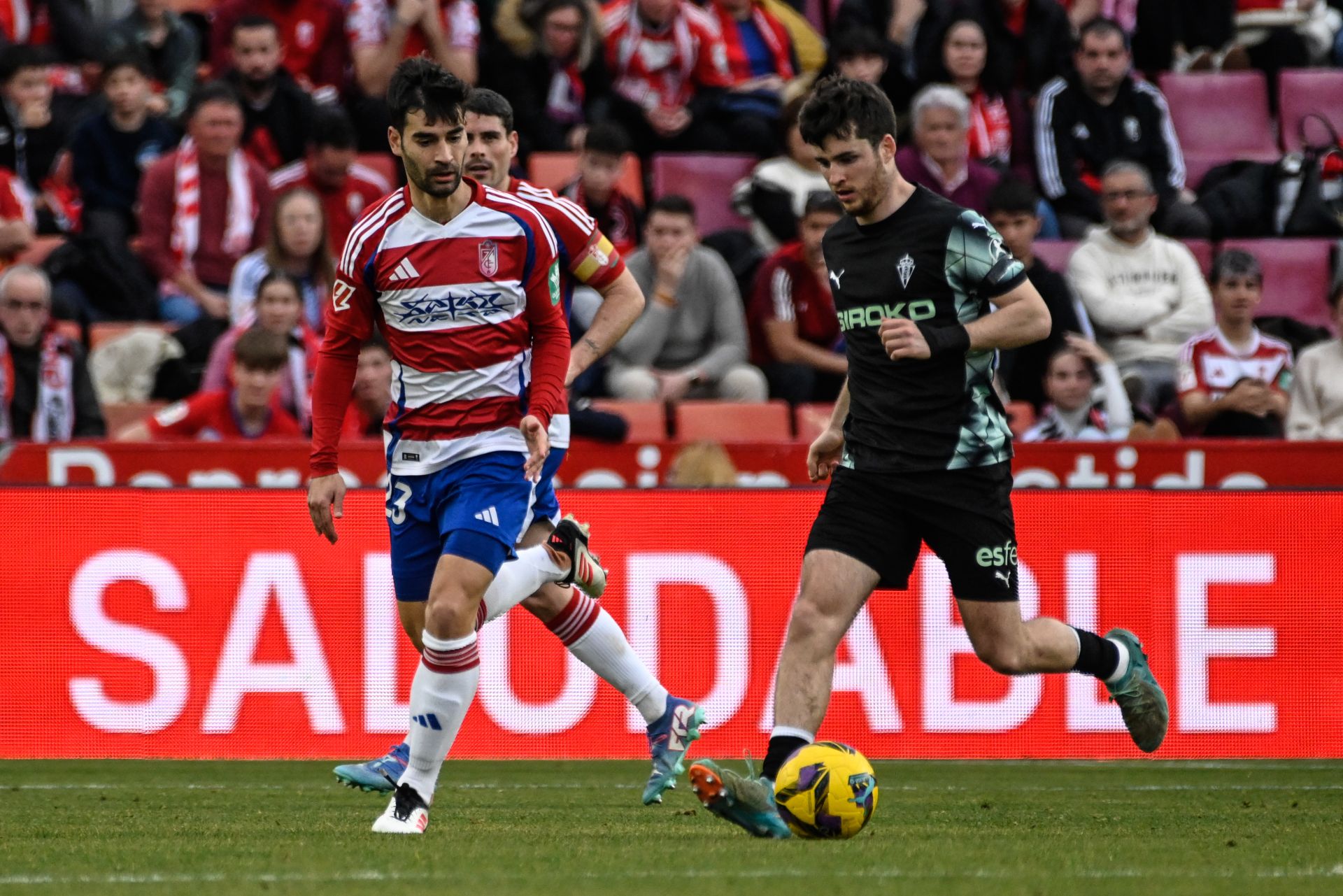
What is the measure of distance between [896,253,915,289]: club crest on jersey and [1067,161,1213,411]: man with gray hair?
6.05 meters

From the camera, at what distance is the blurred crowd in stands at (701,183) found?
1089 centimetres

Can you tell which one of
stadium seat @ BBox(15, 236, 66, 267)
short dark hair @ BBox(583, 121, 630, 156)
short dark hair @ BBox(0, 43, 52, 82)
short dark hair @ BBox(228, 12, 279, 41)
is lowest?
stadium seat @ BBox(15, 236, 66, 267)

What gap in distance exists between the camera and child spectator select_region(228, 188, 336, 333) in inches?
440

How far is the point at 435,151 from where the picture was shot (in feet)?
19.5

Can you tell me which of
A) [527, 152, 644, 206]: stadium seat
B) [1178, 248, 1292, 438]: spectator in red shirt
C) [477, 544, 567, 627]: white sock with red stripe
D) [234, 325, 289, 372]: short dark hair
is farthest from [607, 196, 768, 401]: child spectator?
[477, 544, 567, 627]: white sock with red stripe

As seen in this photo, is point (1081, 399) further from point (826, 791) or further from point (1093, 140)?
point (826, 791)

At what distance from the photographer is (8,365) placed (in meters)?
10.5

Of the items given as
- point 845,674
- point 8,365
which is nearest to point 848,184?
point 845,674

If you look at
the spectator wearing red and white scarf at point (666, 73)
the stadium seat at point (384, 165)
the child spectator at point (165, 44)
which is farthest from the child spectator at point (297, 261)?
the spectator wearing red and white scarf at point (666, 73)

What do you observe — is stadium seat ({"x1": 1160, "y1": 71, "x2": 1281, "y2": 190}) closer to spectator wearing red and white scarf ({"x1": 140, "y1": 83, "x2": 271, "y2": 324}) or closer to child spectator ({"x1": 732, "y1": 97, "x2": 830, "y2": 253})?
child spectator ({"x1": 732, "y1": 97, "x2": 830, "y2": 253})

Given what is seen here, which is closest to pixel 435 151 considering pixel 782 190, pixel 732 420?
pixel 732 420

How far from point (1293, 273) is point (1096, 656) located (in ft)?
23.8

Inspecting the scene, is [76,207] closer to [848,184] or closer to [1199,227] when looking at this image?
[1199,227]

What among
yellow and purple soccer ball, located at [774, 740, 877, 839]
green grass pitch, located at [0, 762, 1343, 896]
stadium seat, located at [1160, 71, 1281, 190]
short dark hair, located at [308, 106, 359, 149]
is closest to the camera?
green grass pitch, located at [0, 762, 1343, 896]
